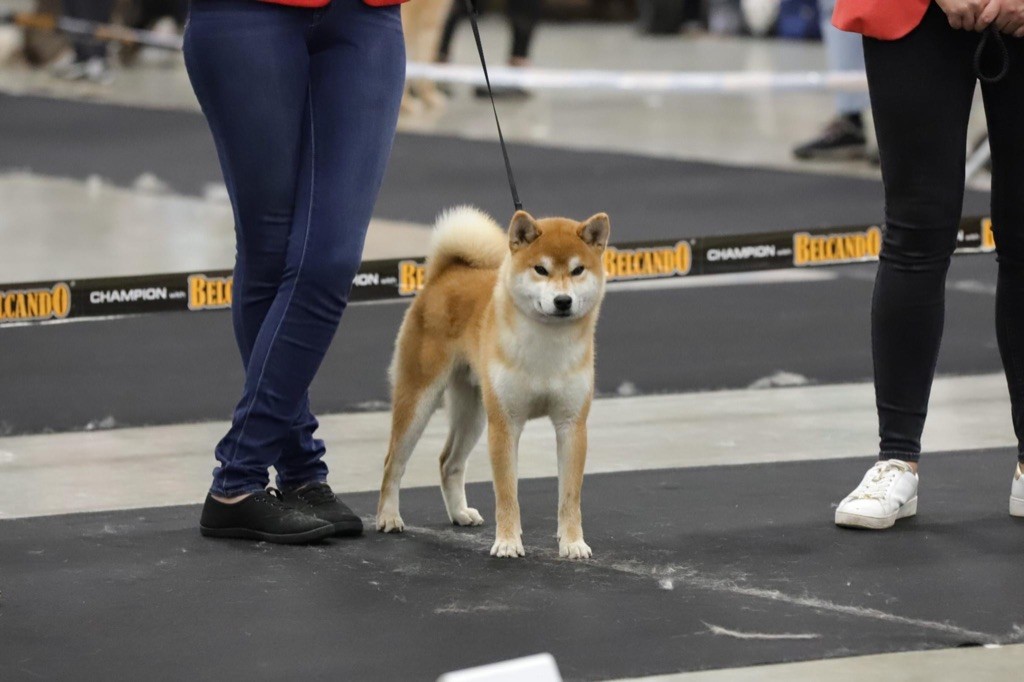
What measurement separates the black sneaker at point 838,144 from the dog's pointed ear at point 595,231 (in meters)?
5.81

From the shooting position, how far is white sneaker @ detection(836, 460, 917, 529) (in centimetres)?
337

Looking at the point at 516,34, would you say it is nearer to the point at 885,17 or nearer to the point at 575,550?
the point at 885,17

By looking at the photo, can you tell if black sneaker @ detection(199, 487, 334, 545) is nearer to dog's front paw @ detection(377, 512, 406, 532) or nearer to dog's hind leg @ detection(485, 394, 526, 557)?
dog's front paw @ detection(377, 512, 406, 532)

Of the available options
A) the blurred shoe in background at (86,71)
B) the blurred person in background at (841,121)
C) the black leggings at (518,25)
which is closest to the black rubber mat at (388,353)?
the blurred person in background at (841,121)

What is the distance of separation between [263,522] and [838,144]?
6099mm

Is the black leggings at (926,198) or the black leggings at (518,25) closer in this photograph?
the black leggings at (926,198)

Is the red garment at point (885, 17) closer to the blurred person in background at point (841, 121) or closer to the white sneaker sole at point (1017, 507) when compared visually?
the white sneaker sole at point (1017, 507)

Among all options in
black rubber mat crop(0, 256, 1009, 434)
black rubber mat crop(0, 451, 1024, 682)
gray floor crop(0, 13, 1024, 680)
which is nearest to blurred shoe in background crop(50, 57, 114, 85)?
gray floor crop(0, 13, 1024, 680)

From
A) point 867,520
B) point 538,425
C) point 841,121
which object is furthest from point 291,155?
point 841,121

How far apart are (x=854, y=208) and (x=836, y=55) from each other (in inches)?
56.2

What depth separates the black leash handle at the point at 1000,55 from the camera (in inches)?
127

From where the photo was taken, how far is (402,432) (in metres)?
3.41

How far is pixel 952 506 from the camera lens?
11.6 feet

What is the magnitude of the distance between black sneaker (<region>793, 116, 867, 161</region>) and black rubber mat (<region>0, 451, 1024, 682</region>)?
5.29 metres
